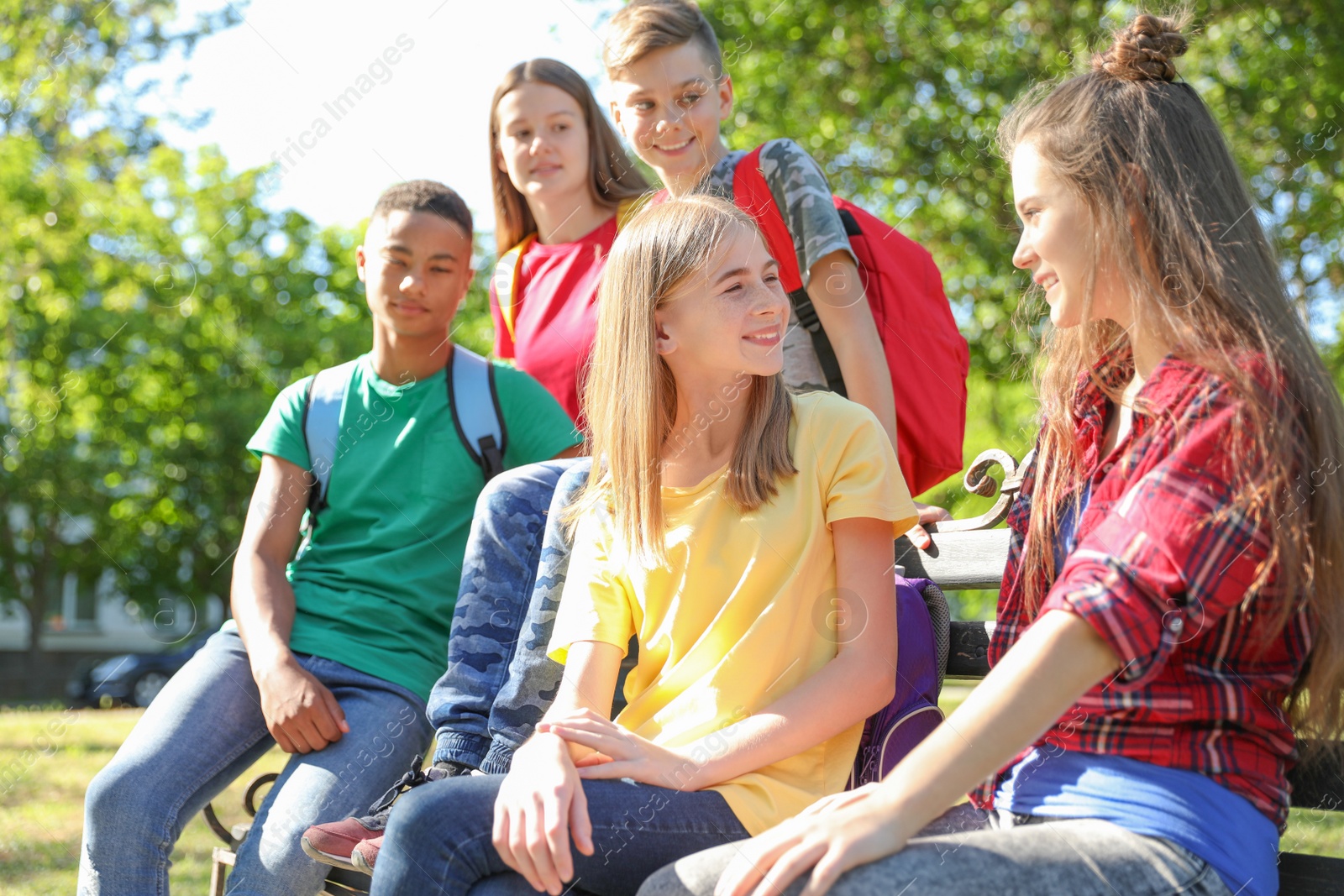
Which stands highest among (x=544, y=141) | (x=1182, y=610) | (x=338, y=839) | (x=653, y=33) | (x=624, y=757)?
(x=653, y=33)

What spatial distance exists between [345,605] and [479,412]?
62 centimetres

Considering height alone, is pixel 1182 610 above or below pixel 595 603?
above

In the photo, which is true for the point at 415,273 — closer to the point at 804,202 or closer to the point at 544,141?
the point at 544,141

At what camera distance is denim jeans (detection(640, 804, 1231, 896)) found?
4.94ft

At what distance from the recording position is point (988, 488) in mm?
2779

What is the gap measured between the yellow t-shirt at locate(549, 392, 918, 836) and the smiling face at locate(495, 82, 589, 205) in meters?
1.56

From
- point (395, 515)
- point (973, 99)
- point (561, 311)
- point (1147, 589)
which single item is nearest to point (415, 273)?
point (561, 311)

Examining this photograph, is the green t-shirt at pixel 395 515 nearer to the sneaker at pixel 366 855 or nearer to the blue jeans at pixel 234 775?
the blue jeans at pixel 234 775

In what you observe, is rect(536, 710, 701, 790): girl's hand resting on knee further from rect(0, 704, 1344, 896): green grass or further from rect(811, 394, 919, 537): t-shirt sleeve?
rect(0, 704, 1344, 896): green grass

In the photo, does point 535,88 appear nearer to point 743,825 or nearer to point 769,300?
point 769,300

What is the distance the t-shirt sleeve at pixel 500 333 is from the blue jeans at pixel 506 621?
3.73ft

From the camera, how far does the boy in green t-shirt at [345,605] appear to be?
2781mm

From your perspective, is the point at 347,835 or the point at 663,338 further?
the point at 663,338

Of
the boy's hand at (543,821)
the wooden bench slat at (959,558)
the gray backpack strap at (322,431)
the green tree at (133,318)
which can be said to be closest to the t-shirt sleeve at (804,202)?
the wooden bench slat at (959,558)
